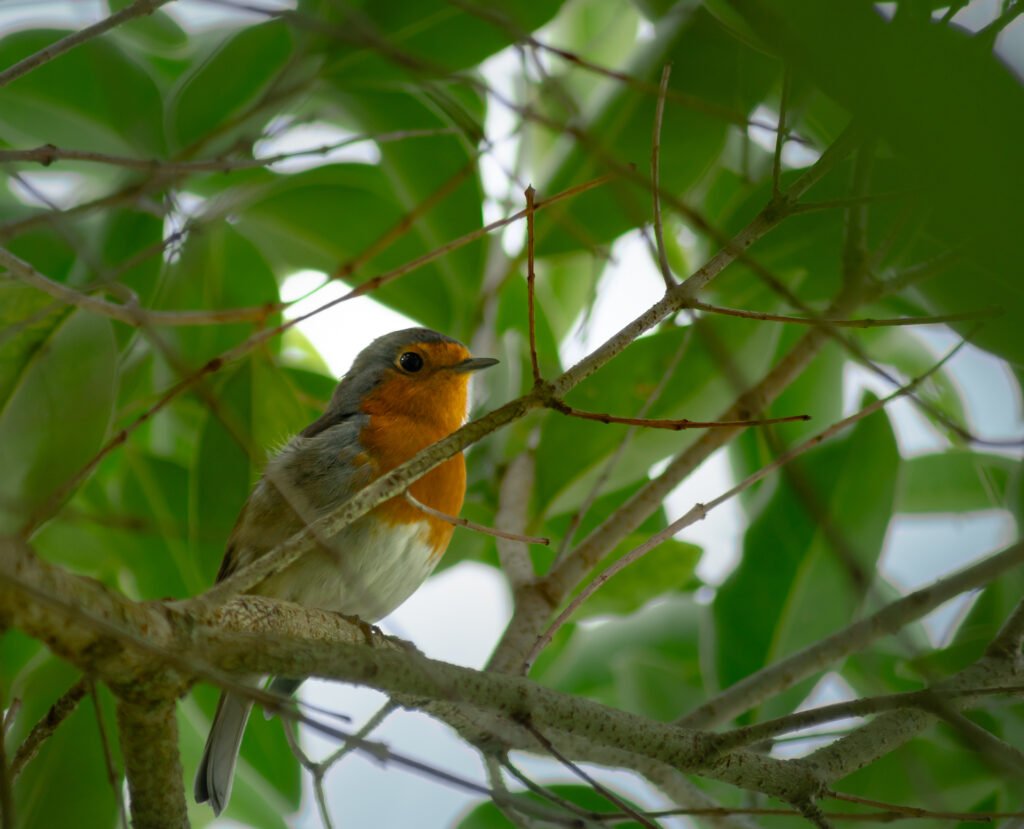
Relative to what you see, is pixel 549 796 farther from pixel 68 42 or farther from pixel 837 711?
pixel 68 42

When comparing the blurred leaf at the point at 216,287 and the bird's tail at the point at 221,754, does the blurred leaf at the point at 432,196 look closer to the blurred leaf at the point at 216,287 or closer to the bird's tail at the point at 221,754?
the blurred leaf at the point at 216,287

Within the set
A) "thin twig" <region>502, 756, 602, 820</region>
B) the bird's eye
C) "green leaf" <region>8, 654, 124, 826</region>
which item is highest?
the bird's eye

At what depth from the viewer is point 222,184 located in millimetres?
3557

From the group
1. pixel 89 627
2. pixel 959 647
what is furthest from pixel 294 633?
pixel 959 647

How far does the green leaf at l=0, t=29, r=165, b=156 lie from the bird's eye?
139cm

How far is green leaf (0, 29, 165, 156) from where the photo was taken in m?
3.21

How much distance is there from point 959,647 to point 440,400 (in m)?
2.10

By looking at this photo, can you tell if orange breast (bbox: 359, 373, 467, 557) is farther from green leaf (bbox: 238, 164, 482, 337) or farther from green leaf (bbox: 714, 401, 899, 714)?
green leaf (bbox: 714, 401, 899, 714)

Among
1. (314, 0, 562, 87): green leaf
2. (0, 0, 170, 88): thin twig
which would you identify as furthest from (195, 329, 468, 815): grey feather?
(0, 0, 170, 88): thin twig

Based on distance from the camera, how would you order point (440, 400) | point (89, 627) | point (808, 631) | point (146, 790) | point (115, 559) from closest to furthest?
point (89, 627) < point (146, 790) < point (808, 631) < point (115, 559) < point (440, 400)

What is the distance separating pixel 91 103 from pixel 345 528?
1.56 meters

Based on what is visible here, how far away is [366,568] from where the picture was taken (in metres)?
3.42

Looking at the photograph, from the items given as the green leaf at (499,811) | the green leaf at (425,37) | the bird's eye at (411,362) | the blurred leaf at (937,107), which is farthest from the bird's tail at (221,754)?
the blurred leaf at (937,107)

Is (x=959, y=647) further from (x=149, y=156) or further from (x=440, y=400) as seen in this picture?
Answer: (x=149, y=156)
